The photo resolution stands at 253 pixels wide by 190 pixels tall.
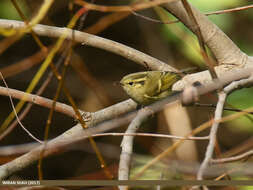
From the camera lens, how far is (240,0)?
3631mm

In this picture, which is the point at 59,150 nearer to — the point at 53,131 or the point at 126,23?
the point at 53,131

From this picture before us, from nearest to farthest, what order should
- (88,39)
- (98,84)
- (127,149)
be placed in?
(127,149) < (88,39) < (98,84)

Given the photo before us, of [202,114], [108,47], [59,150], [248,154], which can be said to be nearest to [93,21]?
[202,114]

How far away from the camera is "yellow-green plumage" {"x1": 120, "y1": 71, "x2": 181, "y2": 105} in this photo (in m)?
2.45

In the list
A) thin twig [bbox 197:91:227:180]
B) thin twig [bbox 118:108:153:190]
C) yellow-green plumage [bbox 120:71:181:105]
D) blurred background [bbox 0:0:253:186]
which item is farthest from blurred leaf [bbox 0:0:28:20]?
thin twig [bbox 197:91:227:180]

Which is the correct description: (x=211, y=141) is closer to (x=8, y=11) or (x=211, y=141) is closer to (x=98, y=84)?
(x=8, y=11)

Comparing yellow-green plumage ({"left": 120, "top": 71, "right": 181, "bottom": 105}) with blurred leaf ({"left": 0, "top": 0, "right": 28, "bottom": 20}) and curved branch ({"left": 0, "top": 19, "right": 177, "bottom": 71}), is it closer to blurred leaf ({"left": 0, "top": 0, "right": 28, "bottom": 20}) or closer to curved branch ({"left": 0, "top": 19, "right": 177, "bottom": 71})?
curved branch ({"left": 0, "top": 19, "right": 177, "bottom": 71})

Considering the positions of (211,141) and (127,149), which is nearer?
(211,141)

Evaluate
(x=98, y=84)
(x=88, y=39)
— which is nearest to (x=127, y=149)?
(x=88, y=39)

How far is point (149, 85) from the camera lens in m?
2.56

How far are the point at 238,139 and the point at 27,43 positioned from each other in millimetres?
3136

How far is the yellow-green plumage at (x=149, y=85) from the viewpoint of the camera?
245 centimetres

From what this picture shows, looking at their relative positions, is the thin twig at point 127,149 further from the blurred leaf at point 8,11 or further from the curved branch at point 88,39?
the blurred leaf at point 8,11

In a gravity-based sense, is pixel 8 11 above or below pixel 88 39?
above
